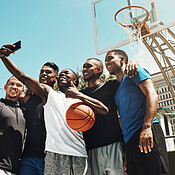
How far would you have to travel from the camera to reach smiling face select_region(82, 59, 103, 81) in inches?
138

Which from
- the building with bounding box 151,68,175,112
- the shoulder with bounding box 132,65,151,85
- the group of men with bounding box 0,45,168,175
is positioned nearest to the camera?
the group of men with bounding box 0,45,168,175

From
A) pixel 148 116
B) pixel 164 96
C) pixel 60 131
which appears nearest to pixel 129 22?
pixel 60 131

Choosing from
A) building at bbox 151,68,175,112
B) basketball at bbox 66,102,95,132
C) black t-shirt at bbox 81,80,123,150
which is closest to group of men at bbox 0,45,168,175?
black t-shirt at bbox 81,80,123,150

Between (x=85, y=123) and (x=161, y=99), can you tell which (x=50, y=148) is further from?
(x=161, y=99)

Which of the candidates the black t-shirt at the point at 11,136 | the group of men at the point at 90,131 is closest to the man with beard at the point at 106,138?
the group of men at the point at 90,131

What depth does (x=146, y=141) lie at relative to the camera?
2.32 metres

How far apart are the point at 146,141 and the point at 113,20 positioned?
22.2 feet

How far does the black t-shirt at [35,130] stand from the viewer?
3.03 m

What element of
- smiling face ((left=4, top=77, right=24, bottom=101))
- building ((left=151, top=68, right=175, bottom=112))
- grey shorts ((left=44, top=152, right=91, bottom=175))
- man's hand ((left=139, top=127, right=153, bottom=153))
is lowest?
grey shorts ((left=44, top=152, right=91, bottom=175))

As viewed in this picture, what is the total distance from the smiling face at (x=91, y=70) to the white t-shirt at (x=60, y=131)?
534 mm

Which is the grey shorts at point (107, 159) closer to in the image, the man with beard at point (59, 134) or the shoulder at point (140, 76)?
the man with beard at point (59, 134)

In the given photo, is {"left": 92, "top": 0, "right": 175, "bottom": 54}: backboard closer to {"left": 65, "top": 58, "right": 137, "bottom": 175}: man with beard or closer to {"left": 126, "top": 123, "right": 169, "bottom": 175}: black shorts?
{"left": 65, "top": 58, "right": 137, "bottom": 175}: man with beard

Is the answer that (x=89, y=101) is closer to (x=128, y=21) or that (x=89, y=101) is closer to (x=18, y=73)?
(x=18, y=73)

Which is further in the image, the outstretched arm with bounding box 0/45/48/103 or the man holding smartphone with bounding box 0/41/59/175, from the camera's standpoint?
the outstretched arm with bounding box 0/45/48/103
